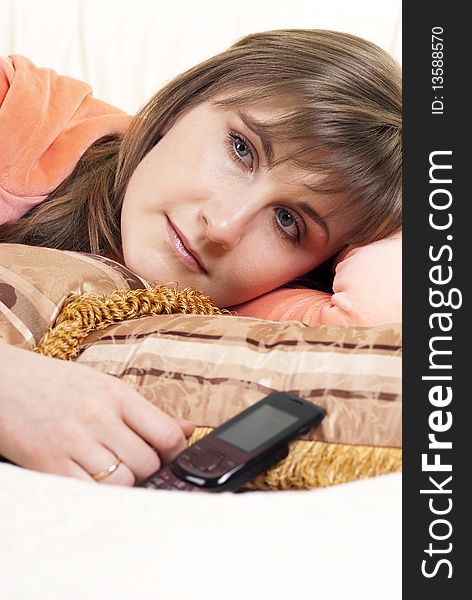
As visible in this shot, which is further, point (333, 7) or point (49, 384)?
point (333, 7)

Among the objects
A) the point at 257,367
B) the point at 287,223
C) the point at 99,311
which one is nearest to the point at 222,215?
the point at 287,223

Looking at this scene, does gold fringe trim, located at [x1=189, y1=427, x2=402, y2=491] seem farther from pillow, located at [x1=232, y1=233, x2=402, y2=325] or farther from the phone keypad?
pillow, located at [x1=232, y1=233, x2=402, y2=325]

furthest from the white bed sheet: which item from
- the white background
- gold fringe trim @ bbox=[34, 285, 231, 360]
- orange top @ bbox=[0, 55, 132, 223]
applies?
the white background

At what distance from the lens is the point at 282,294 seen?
4.16 feet

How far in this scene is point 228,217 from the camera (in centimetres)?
112

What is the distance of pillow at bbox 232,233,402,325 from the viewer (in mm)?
1052

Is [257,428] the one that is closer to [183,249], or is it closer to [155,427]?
[155,427]

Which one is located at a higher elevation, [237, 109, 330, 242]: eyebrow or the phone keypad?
[237, 109, 330, 242]: eyebrow

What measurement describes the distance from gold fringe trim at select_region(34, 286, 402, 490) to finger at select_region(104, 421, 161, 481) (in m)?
0.05

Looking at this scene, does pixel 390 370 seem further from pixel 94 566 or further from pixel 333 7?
pixel 333 7

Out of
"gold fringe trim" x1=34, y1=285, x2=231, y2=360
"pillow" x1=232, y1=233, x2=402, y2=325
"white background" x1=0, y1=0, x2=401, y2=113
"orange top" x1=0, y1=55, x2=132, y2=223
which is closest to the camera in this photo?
"gold fringe trim" x1=34, y1=285, x2=231, y2=360

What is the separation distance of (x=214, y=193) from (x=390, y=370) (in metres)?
0.49

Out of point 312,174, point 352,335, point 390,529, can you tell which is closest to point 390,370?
point 352,335

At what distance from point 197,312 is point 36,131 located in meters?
0.50
